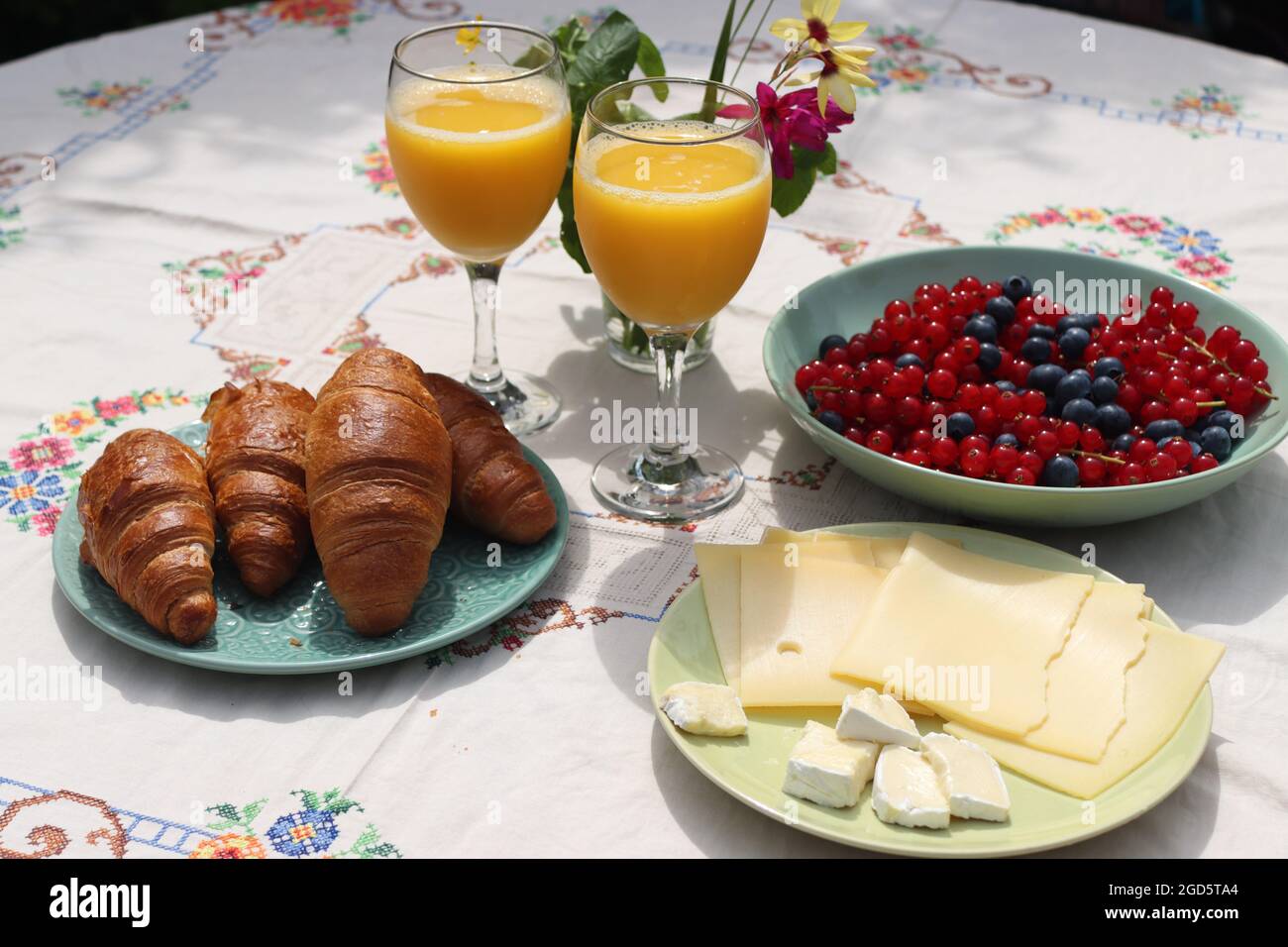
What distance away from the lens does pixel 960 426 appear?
1177 millimetres

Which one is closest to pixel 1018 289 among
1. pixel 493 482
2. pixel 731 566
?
pixel 731 566

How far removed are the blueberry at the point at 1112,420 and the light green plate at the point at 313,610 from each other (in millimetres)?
503

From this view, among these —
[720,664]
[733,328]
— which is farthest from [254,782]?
[733,328]

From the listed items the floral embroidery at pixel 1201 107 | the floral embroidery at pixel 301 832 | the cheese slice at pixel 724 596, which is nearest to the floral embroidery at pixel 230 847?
the floral embroidery at pixel 301 832

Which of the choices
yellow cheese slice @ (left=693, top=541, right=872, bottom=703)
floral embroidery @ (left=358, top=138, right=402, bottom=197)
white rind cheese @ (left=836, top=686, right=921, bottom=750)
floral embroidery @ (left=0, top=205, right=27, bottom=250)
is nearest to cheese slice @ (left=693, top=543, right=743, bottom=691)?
yellow cheese slice @ (left=693, top=541, right=872, bottom=703)

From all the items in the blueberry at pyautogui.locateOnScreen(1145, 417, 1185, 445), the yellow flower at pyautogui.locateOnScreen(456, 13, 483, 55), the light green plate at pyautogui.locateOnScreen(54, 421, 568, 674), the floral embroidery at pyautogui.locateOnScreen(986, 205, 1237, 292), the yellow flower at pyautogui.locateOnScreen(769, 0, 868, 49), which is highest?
the yellow flower at pyautogui.locateOnScreen(769, 0, 868, 49)

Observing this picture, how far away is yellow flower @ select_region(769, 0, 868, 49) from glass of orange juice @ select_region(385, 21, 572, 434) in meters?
0.26

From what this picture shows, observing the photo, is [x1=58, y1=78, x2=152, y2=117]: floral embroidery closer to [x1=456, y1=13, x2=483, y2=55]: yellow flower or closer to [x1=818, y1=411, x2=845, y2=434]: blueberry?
[x1=456, y1=13, x2=483, y2=55]: yellow flower

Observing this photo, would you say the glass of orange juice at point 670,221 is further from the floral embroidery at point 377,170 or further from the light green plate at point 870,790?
the floral embroidery at point 377,170

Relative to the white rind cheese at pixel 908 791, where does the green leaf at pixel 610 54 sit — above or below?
above

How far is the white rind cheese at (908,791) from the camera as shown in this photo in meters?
0.83

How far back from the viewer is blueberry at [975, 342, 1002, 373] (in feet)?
4.08

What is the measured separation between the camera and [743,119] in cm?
116
